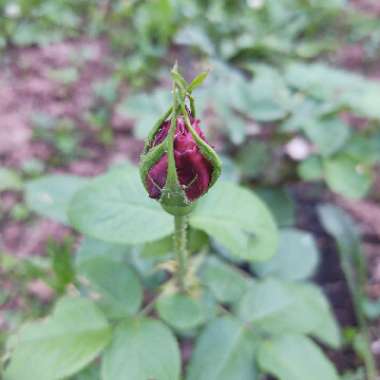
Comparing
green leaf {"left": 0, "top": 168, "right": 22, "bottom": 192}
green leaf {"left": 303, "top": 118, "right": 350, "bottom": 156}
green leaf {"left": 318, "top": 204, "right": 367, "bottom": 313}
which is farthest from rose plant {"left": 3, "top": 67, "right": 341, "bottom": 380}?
green leaf {"left": 0, "top": 168, "right": 22, "bottom": 192}

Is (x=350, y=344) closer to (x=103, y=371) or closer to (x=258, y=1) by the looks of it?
(x=103, y=371)

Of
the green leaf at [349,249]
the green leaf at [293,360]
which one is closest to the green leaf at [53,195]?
the green leaf at [293,360]

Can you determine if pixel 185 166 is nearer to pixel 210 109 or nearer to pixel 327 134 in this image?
pixel 327 134

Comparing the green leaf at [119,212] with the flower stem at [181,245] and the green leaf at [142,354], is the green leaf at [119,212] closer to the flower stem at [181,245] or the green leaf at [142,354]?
the flower stem at [181,245]

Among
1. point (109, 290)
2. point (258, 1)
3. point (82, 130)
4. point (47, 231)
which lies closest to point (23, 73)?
point (82, 130)

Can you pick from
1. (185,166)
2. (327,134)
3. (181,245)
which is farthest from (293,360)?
(327,134)
